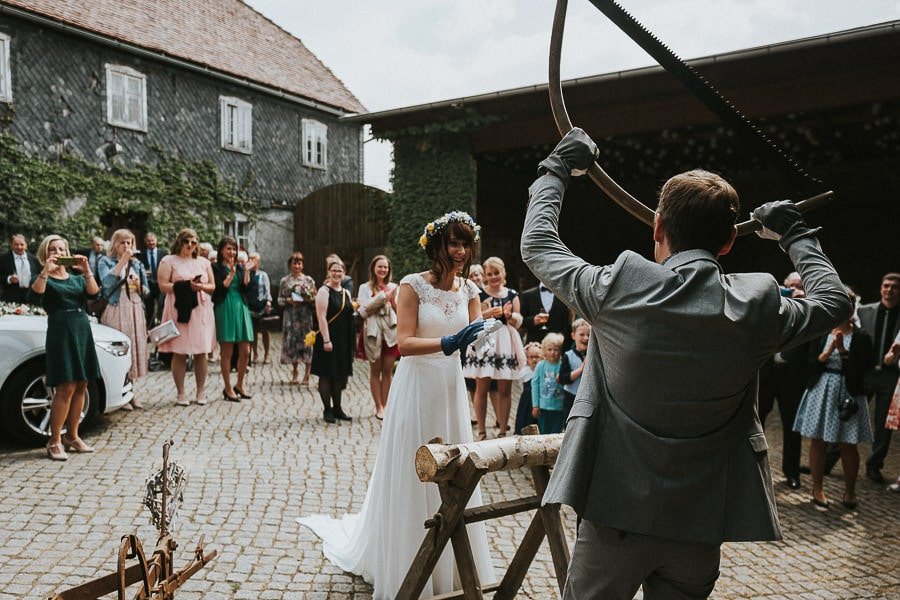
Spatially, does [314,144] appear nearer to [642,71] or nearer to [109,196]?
[109,196]

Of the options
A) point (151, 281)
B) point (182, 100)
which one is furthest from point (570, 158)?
point (182, 100)

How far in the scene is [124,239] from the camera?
7953 mm

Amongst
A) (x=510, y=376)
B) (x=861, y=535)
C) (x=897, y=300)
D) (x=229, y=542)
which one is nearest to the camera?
(x=229, y=542)

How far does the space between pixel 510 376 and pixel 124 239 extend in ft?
15.1

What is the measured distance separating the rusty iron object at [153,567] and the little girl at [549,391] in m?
3.52

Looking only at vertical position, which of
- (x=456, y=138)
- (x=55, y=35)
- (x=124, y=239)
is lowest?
(x=124, y=239)

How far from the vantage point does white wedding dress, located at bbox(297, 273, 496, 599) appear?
3.65m

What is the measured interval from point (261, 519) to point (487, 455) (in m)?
2.52

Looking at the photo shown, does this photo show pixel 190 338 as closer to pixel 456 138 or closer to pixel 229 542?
pixel 229 542

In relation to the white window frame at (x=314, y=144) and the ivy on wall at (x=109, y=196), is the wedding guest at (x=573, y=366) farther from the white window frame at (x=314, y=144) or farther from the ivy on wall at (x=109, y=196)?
the white window frame at (x=314, y=144)

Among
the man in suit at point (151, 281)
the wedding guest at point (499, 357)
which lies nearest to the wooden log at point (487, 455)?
the wedding guest at point (499, 357)

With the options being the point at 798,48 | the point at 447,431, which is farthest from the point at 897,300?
the point at 447,431

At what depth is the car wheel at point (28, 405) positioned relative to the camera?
21.1 feet

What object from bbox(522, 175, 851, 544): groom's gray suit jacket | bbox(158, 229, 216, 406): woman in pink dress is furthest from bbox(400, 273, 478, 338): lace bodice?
bbox(158, 229, 216, 406): woman in pink dress
